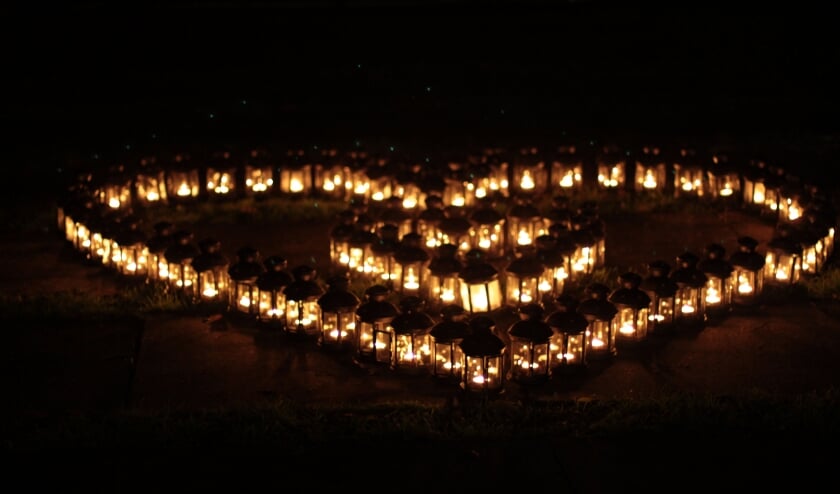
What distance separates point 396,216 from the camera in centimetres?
1025

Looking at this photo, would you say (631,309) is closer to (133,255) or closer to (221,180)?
(133,255)

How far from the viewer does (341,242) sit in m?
9.62

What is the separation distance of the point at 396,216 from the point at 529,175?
6.79ft

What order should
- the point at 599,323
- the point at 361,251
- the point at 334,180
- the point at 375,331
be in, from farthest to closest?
the point at 334,180 → the point at 361,251 → the point at 599,323 → the point at 375,331

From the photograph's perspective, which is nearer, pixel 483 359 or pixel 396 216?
pixel 483 359

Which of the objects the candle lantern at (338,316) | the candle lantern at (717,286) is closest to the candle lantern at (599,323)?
the candle lantern at (717,286)

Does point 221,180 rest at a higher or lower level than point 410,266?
higher

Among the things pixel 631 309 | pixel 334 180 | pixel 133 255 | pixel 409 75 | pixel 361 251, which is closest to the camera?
pixel 631 309

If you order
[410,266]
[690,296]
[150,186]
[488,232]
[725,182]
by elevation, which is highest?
[725,182]

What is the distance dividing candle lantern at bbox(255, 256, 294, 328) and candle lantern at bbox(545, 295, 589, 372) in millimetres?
1970

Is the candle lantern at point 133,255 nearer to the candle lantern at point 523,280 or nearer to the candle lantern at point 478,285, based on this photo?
the candle lantern at point 478,285

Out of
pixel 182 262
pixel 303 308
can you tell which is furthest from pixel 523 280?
pixel 182 262

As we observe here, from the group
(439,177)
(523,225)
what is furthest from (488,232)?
(439,177)

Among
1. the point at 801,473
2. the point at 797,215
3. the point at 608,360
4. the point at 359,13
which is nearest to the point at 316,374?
the point at 608,360
